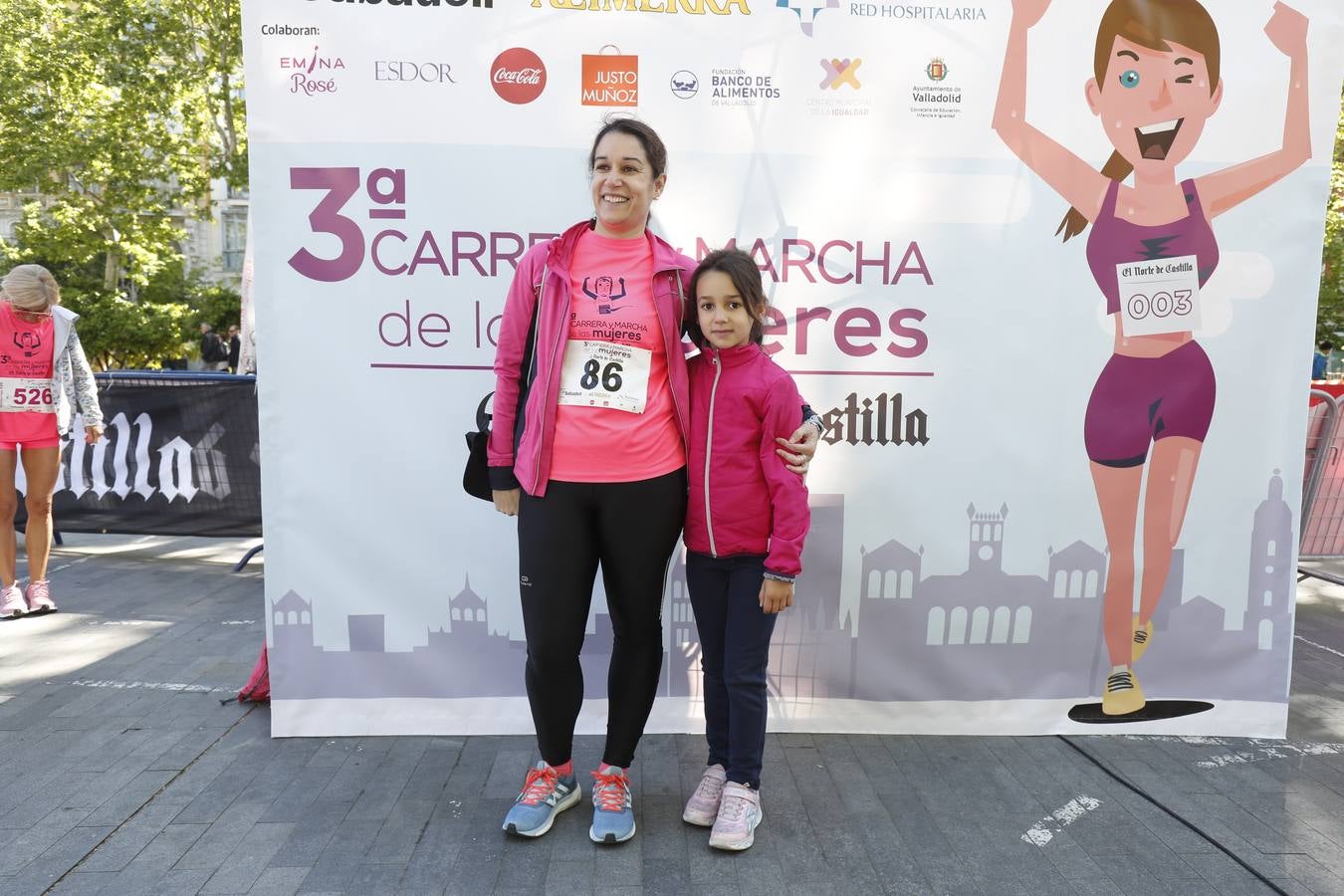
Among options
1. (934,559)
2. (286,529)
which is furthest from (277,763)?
(934,559)

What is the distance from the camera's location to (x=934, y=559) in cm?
357

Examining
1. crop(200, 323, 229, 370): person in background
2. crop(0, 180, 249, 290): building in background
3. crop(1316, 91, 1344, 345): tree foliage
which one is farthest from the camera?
crop(0, 180, 249, 290): building in background

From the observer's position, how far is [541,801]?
285 cm

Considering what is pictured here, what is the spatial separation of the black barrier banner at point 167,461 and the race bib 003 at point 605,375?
4.44 metres

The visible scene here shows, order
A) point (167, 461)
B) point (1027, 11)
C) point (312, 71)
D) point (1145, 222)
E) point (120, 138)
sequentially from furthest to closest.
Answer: point (120, 138) → point (167, 461) → point (1145, 222) → point (1027, 11) → point (312, 71)

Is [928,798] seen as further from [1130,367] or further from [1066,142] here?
[1066,142]

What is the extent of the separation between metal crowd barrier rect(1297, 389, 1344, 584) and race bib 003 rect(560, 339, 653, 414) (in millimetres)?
4103

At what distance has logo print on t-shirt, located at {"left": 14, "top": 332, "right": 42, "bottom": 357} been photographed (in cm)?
498

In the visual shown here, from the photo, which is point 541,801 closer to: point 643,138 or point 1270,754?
point 643,138

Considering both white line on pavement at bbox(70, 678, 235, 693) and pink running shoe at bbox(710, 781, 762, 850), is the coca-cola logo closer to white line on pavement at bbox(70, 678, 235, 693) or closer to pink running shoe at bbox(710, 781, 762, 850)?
pink running shoe at bbox(710, 781, 762, 850)

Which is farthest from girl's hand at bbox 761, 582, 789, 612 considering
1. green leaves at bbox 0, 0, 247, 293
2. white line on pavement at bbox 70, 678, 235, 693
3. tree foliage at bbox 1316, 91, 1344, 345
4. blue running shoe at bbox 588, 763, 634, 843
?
tree foliage at bbox 1316, 91, 1344, 345

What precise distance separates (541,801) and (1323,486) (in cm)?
474

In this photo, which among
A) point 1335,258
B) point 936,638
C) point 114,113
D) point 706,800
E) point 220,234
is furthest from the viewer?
point 220,234

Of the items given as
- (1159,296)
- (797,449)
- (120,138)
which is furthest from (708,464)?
(120,138)
